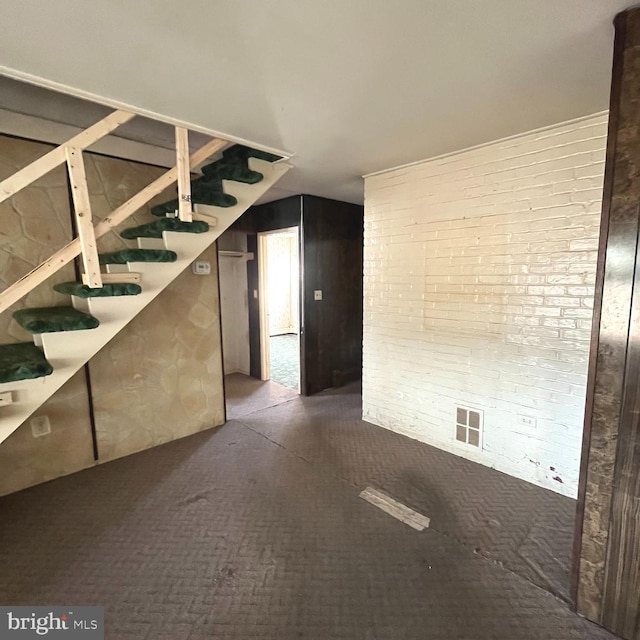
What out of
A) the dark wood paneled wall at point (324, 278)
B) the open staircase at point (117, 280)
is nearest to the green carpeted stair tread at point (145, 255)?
the open staircase at point (117, 280)

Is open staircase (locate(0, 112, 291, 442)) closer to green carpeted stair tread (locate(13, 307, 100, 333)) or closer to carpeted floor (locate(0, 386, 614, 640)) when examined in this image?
green carpeted stair tread (locate(13, 307, 100, 333))

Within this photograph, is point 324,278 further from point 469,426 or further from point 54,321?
point 54,321

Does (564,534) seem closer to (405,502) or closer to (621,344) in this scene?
(405,502)

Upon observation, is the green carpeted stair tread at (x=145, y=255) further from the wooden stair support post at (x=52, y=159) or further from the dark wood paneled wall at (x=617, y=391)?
the dark wood paneled wall at (x=617, y=391)

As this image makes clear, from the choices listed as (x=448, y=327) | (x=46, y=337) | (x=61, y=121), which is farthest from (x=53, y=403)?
(x=448, y=327)

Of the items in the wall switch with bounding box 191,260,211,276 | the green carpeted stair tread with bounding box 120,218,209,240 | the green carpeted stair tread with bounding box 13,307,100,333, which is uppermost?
the green carpeted stair tread with bounding box 120,218,209,240

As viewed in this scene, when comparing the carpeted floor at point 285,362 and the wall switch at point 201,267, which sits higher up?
the wall switch at point 201,267

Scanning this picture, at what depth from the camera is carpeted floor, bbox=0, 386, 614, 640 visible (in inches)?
60.9

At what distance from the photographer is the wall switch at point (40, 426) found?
8.16 ft

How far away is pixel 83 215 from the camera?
1989 mm

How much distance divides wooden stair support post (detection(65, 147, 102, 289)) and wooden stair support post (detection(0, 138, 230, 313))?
0.21 ft

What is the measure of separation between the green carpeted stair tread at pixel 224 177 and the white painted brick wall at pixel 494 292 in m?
1.16

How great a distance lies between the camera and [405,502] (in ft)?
7.59

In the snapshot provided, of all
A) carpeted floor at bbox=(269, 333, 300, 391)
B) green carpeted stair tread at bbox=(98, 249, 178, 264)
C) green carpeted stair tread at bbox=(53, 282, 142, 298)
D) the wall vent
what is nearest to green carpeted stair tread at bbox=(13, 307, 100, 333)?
green carpeted stair tread at bbox=(53, 282, 142, 298)
